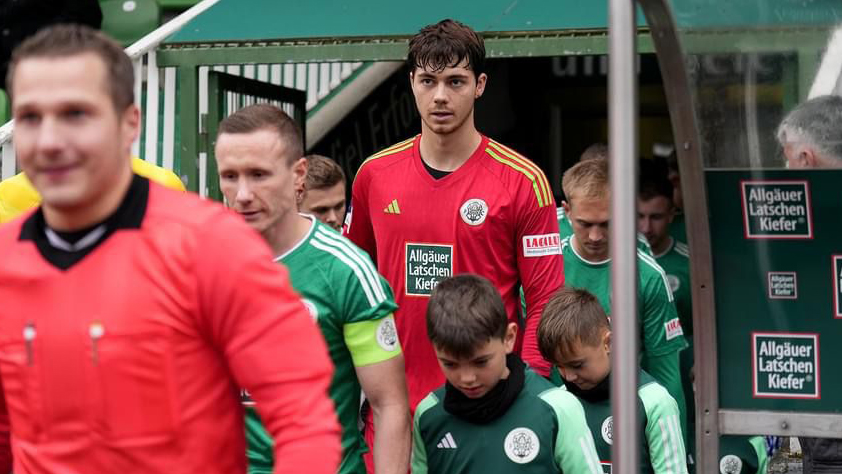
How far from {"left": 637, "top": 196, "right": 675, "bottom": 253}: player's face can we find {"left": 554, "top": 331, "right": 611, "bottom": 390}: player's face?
1961 millimetres

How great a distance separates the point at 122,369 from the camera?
2.68 meters

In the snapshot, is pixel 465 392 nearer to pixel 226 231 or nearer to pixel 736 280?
pixel 736 280

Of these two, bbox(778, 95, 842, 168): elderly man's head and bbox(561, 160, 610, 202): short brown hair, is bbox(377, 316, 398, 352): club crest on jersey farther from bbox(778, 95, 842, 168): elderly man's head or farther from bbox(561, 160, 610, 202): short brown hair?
bbox(561, 160, 610, 202): short brown hair

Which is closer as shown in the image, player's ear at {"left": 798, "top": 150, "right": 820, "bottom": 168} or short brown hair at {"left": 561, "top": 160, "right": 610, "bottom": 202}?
player's ear at {"left": 798, "top": 150, "right": 820, "bottom": 168}

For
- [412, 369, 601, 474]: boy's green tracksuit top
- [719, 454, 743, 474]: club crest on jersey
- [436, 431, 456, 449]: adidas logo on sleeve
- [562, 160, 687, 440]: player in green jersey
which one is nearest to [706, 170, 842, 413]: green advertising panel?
[412, 369, 601, 474]: boy's green tracksuit top

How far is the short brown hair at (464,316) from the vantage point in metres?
4.19

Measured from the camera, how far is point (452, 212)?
508 cm

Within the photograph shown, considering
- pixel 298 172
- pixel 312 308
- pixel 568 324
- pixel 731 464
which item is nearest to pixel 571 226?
pixel 731 464

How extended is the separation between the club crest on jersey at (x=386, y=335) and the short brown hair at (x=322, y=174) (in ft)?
7.42

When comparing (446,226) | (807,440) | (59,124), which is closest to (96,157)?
(59,124)

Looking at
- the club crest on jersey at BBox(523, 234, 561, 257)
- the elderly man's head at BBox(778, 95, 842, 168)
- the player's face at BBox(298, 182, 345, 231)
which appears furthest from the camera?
the player's face at BBox(298, 182, 345, 231)

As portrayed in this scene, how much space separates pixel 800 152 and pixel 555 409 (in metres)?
1.07

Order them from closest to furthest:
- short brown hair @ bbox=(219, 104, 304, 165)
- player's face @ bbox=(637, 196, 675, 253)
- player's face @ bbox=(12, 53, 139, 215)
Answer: player's face @ bbox=(12, 53, 139, 215), short brown hair @ bbox=(219, 104, 304, 165), player's face @ bbox=(637, 196, 675, 253)

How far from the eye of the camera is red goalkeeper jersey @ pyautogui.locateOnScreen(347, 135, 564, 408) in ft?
16.6
